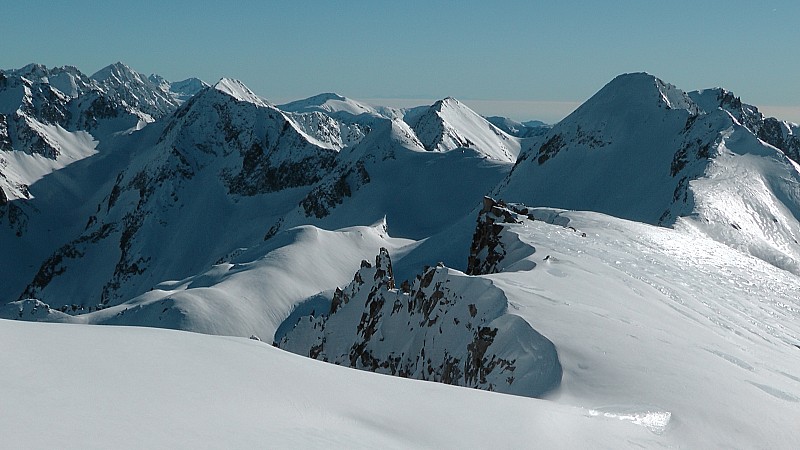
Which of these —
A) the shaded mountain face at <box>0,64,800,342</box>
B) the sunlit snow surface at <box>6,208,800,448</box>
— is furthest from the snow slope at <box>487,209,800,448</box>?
the shaded mountain face at <box>0,64,800,342</box>

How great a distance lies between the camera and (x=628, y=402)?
420 inches

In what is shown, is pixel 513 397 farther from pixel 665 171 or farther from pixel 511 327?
Result: pixel 665 171

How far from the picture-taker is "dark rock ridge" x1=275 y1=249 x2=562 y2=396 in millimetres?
13227

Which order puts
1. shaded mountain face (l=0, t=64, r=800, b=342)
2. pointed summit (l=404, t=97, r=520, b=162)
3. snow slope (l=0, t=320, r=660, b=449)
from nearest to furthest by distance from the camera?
snow slope (l=0, t=320, r=660, b=449), shaded mountain face (l=0, t=64, r=800, b=342), pointed summit (l=404, t=97, r=520, b=162)

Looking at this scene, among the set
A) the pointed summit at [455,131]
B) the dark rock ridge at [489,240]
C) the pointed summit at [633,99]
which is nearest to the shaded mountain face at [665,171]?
the pointed summit at [633,99]

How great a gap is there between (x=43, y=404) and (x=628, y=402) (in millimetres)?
8615

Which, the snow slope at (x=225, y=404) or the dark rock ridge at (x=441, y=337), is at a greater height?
the snow slope at (x=225, y=404)

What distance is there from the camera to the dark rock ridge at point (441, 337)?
13.2 meters

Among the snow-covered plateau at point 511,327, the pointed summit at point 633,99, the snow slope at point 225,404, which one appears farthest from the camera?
the pointed summit at point 633,99

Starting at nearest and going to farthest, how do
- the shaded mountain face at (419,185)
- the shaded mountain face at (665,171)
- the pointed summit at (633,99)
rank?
1. the shaded mountain face at (665,171)
2. the shaded mountain face at (419,185)
3. the pointed summit at (633,99)

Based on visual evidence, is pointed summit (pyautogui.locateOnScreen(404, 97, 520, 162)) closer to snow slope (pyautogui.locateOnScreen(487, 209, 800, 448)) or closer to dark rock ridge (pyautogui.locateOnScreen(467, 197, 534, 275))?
dark rock ridge (pyautogui.locateOnScreen(467, 197, 534, 275))

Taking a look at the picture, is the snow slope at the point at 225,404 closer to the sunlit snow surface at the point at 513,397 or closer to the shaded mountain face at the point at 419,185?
the sunlit snow surface at the point at 513,397

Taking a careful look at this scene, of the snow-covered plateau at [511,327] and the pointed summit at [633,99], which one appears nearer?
the snow-covered plateau at [511,327]

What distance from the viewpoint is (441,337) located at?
1875 centimetres
